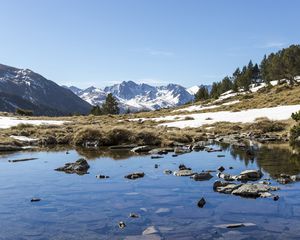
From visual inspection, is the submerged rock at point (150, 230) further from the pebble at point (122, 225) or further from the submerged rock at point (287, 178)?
the submerged rock at point (287, 178)

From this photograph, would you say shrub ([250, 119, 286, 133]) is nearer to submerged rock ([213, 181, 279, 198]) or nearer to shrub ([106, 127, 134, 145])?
shrub ([106, 127, 134, 145])

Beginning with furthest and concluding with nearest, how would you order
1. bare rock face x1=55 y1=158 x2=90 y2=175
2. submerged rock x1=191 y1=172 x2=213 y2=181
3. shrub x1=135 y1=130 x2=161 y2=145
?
shrub x1=135 y1=130 x2=161 y2=145 < bare rock face x1=55 y1=158 x2=90 y2=175 < submerged rock x1=191 y1=172 x2=213 y2=181

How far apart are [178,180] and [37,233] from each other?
11.0 m

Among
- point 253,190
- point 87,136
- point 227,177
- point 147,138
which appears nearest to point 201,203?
point 253,190

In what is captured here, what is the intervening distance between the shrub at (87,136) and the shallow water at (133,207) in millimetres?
20960

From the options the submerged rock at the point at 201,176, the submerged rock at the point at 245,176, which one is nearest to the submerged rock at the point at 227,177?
the submerged rock at the point at 245,176

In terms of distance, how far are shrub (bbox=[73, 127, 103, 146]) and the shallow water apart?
2096 centimetres

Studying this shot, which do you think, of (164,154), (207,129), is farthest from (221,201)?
(207,129)

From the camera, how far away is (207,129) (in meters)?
62.6

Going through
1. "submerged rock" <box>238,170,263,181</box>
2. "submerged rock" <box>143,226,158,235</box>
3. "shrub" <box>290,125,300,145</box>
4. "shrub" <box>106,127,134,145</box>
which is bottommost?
"submerged rock" <box>143,226,158,235</box>

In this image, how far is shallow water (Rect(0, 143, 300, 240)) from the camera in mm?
14445

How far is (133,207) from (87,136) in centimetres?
3358

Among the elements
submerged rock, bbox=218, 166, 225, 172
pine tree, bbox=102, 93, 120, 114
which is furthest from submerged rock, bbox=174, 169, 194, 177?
pine tree, bbox=102, 93, 120, 114

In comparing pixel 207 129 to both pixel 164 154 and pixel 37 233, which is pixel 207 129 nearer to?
pixel 164 154
